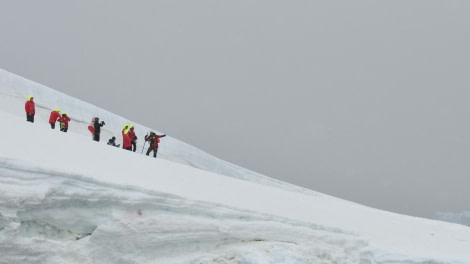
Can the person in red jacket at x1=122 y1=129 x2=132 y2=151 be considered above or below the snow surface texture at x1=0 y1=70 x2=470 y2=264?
above

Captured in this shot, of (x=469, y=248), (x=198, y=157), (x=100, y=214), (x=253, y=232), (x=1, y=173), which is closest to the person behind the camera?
(x=1, y=173)

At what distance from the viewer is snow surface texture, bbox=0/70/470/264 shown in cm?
580

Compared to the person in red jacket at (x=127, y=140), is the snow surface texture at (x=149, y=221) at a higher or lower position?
lower

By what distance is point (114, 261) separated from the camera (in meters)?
6.04

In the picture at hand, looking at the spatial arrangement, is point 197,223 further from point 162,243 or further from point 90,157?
point 90,157

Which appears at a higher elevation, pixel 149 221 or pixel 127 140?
pixel 127 140

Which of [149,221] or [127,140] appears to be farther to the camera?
[127,140]

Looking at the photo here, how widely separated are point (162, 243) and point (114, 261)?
552 mm

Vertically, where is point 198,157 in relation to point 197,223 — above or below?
above

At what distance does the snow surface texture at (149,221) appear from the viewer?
5.80m

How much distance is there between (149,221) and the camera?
6.15 m

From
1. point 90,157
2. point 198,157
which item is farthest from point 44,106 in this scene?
point 90,157

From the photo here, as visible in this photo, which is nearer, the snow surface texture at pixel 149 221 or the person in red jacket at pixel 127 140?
the snow surface texture at pixel 149 221

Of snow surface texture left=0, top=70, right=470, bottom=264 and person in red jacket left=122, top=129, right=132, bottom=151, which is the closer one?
snow surface texture left=0, top=70, right=470, bottom=264
